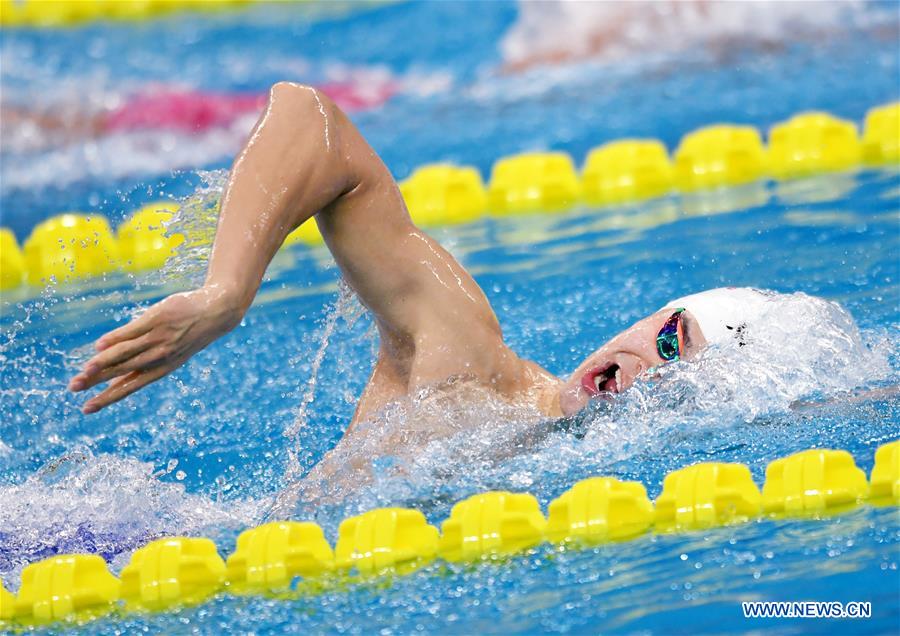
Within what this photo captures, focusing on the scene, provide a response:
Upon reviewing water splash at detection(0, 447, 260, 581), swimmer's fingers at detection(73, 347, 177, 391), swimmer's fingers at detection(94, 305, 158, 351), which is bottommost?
water splash at detection(0, 447, 260, 581)

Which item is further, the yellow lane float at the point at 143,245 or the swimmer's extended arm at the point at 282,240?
the yellow lane float at the point at 143,245

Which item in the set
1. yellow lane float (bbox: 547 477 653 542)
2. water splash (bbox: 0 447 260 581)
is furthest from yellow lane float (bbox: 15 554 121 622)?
yellow lane float (bbox: 547 477 653 542)

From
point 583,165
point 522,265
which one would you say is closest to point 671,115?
point 583,165

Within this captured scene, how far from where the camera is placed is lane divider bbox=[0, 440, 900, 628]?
98.7 inches

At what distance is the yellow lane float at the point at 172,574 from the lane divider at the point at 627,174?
2741 millimetres

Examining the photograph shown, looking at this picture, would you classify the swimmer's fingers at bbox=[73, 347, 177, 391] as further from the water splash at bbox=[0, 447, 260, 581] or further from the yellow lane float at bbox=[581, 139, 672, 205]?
the yellow lane float at bbox=[581, 139, 672, 205]

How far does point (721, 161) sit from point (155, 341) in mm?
3719

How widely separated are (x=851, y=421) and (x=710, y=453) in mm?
319

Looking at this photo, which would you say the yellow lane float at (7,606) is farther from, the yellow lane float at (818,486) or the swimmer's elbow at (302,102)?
the yellow lane float at (818,486)

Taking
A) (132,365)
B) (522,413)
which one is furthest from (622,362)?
(132,365)

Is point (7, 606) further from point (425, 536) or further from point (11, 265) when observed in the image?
point (11, 265)

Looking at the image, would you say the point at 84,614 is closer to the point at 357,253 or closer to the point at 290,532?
the point at 290,532

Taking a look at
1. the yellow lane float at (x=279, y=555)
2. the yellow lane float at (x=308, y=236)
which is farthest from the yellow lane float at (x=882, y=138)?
the yellow lane float at (x=279, y=555)

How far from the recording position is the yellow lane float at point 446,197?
539cm
